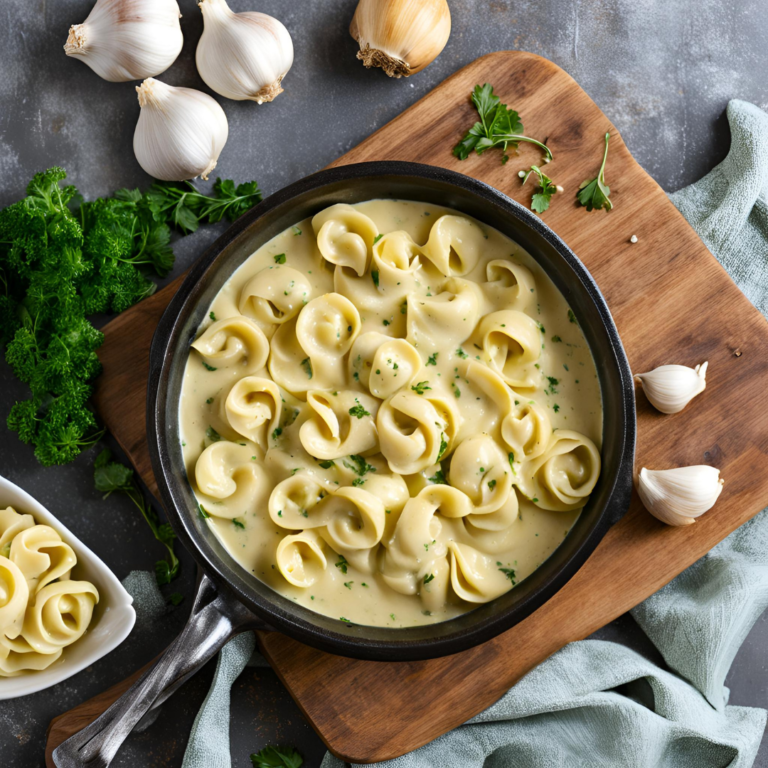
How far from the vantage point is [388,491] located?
3227mm

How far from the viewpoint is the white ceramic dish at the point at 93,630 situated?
11.1 feet

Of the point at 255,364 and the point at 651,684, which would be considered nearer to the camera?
the point at 255,364

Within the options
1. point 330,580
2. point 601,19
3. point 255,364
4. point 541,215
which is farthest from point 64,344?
point 601,19

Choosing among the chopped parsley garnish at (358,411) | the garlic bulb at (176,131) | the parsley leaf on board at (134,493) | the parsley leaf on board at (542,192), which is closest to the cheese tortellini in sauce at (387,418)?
the chopped parsley garnish at (358,411)

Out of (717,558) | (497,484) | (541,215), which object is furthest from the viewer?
(717,558)

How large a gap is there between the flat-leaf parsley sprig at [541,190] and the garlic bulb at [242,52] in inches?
53.0

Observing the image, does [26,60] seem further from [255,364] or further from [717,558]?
[717,558]

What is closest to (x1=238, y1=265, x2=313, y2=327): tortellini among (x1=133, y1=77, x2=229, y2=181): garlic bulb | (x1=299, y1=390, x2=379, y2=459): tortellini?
(x1=299, y1=390, x2=379, y2=459): tortellini

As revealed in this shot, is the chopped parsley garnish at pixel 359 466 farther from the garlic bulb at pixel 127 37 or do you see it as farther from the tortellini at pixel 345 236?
the garlic bulb at pixel 127 37

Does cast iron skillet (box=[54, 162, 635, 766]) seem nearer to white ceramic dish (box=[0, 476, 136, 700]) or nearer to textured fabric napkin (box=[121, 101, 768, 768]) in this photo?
white ceramic dish (box=[0, 476, 136, 700])

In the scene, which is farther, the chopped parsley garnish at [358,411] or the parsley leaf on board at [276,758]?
the parsley leaf on board at [276,758]

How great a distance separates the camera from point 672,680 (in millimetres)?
3686

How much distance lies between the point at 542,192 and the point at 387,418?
1371 mm

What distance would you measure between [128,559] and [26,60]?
2.67 meters
